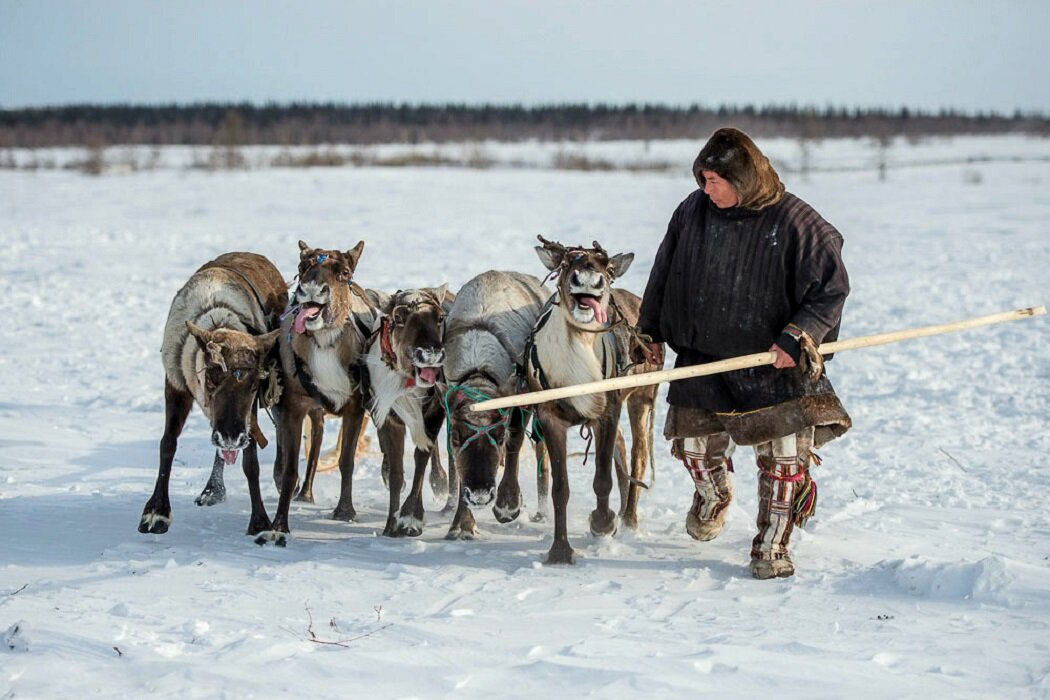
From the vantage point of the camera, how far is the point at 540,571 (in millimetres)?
5949

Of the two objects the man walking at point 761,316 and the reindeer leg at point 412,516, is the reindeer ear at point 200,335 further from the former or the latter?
the man walking at point 761,316

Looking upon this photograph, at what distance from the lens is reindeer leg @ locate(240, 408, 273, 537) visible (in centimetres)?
665

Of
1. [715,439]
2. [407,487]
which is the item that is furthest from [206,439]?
[715,439]

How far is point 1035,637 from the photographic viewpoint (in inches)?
185

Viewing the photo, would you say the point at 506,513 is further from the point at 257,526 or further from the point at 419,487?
the point at 257,526

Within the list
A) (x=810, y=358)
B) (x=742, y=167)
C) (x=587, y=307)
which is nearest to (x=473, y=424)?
(x=587, y=307)

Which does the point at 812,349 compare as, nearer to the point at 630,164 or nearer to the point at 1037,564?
the point at 1037,564

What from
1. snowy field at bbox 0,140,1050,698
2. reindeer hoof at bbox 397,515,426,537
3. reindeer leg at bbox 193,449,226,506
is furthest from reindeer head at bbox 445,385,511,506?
reindeer leg at bbox 193,449,226,506

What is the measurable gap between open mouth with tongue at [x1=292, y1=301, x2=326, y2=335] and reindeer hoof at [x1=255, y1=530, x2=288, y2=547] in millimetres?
1147

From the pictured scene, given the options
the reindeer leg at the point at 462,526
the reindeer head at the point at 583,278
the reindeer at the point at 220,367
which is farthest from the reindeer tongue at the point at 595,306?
the reindeer at the point at 220,367

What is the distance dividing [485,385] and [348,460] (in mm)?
1311

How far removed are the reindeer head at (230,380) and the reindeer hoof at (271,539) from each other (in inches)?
19.1

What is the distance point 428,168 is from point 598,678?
4615 centimetres

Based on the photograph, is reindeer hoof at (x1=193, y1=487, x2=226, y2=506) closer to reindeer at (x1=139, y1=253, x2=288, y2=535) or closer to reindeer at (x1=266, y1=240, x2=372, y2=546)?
reindeer at (x1=139, y1=253, x2=288, y2=535)
